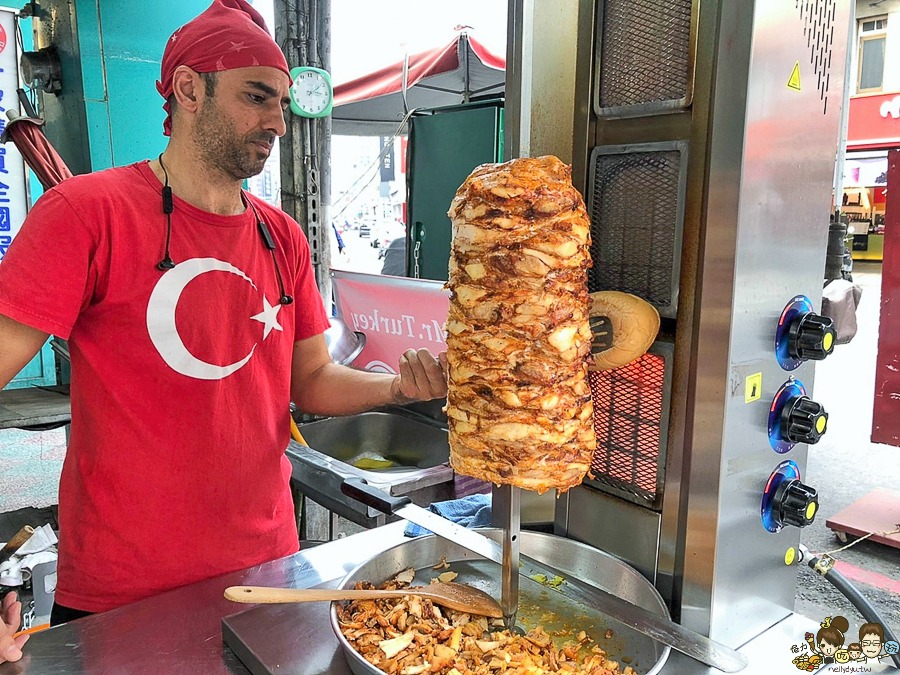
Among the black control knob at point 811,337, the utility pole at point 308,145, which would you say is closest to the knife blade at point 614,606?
the black control knob at point 811,337

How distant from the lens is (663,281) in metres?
1.14

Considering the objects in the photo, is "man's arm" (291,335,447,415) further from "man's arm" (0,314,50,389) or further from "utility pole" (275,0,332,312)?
"utility pole" (275,0,332,312)

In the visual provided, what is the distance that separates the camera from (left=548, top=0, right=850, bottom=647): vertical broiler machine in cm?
102

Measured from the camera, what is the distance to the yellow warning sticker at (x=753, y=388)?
107cm

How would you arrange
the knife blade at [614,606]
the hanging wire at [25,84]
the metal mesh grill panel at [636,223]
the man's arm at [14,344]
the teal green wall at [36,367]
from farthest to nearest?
the teal green wall at [36,367] → the hanging wire at [25,84] → the man's arm at [14,344] → the metal mesh grill panel at [636,223] → the knife blade at [614,606]

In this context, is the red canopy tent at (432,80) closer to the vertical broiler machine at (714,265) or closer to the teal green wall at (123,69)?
the teal green wall at (123,69)

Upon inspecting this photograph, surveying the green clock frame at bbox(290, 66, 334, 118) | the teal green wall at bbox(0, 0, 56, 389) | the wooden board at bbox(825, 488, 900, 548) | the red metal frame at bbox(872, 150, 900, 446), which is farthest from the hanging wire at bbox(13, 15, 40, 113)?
the wooden board at bbox(825, 488, 900, 548)

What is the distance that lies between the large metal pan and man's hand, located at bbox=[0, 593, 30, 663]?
0.55 metres

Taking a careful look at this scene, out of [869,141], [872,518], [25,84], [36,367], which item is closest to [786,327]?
[872,518]

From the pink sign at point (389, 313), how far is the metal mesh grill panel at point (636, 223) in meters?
1.90

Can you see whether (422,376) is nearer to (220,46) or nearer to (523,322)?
(523,322)

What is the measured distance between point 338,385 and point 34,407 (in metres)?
2.66

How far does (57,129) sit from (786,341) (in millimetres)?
5572

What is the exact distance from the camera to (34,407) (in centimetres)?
375
